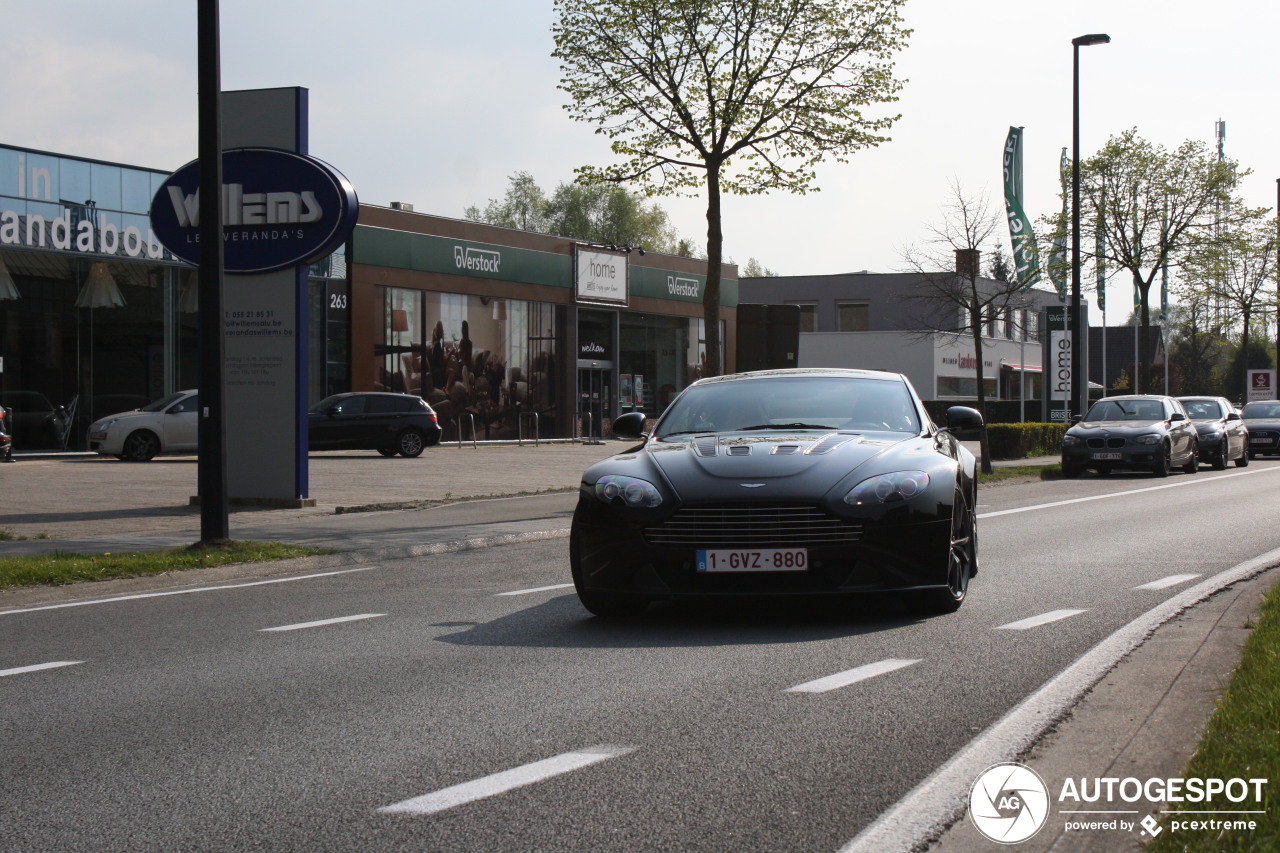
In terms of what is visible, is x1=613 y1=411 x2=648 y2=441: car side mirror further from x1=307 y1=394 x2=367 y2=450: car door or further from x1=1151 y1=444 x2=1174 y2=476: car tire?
x1=307 y1=394 x2=367 y2=450: car door

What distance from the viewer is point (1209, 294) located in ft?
154

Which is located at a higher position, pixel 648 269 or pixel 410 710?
pixel 648 269

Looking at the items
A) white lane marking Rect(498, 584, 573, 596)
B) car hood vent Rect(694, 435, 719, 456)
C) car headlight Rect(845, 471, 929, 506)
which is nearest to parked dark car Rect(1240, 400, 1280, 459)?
white lane marking Rect(498, 584, 573, 596)

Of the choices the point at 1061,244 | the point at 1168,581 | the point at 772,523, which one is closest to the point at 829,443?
the point at 772,523

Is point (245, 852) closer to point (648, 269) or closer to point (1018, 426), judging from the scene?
point (1018, 426)

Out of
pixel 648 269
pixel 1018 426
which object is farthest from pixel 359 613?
pixel 648 269

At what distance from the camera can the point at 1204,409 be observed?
32.4m

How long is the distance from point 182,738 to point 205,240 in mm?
7868

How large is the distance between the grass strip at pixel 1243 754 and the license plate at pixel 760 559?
7.44 ft

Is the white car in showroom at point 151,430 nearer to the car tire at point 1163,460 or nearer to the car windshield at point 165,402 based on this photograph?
the car windshield at point 165,402

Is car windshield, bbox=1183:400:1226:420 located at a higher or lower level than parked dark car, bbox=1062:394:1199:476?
higher

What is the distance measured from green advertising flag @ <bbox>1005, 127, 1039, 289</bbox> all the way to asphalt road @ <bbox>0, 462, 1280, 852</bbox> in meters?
29.7

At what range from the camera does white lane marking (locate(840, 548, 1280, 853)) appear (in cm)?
398

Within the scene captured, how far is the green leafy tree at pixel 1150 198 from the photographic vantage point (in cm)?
4088
